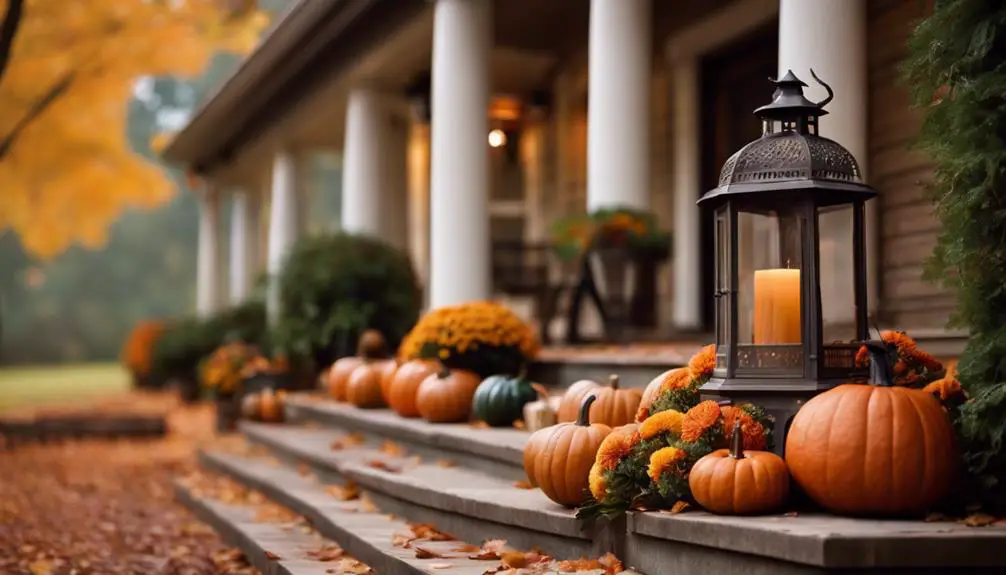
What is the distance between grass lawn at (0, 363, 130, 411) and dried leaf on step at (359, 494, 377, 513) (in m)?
15.0

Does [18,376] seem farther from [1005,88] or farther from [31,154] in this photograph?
[1005,88]

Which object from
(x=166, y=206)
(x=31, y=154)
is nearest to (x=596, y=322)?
(x=31, y=154)

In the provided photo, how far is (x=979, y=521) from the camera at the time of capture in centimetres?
351

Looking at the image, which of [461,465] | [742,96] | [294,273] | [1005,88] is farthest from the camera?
[294,273]

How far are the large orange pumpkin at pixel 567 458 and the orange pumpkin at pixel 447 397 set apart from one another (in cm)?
249

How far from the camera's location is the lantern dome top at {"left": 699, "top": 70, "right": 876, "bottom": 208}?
4.11 m

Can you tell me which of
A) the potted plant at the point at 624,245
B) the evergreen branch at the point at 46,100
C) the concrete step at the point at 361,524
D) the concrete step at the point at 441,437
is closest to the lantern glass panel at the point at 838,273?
the concrete step at the point at 361,524

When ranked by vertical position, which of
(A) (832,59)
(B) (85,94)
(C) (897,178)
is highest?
(B) (85,94)

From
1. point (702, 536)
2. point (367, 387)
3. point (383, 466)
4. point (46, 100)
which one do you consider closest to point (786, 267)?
point (702, 536)

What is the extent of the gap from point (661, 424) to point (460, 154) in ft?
17.8

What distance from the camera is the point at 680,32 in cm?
1040

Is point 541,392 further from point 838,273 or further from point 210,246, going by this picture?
point 210,246

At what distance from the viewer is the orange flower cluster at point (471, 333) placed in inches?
308

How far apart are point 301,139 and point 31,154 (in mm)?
3852
